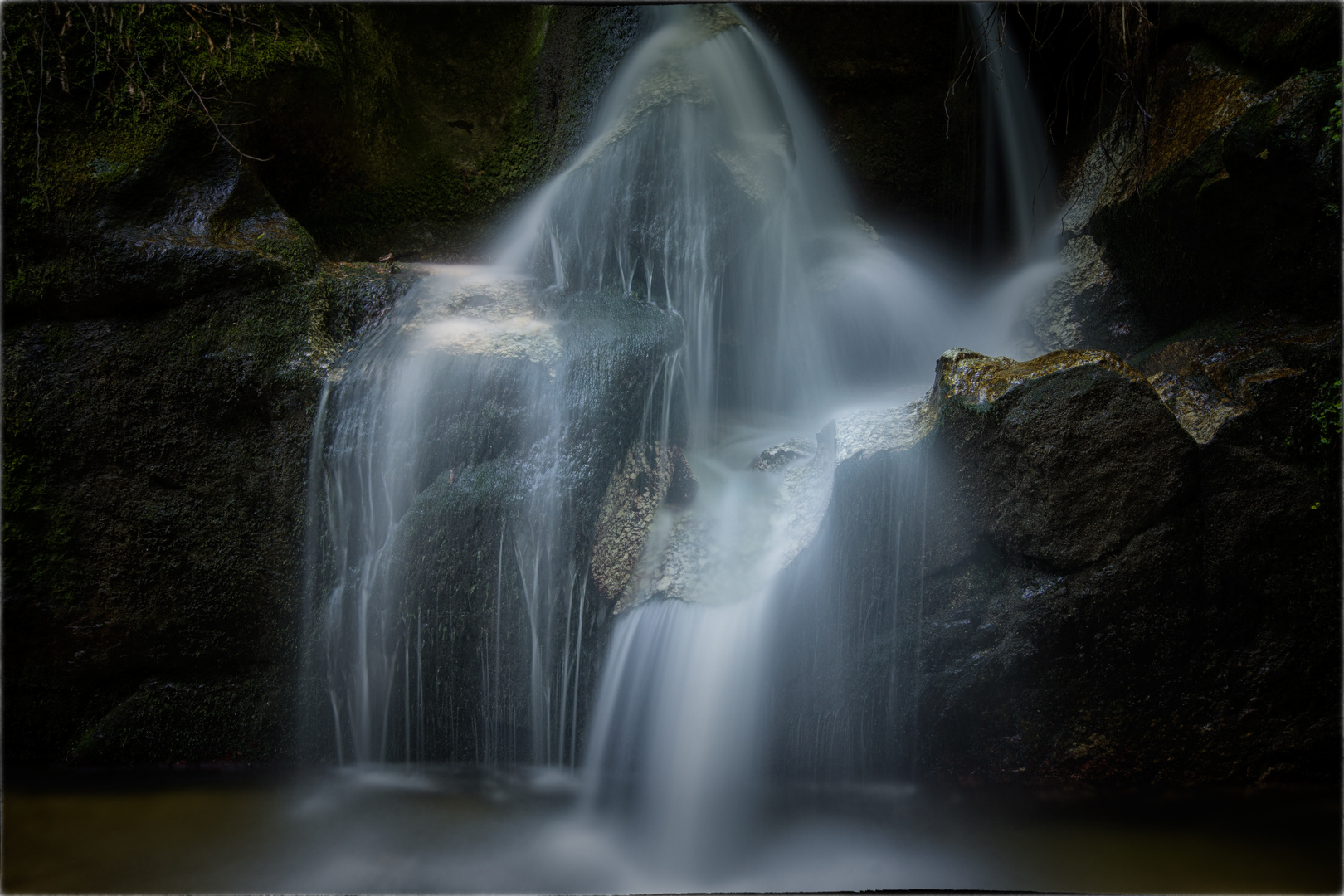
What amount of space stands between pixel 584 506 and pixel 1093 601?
2332mm

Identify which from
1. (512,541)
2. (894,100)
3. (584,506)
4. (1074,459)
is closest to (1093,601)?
(1074,459)

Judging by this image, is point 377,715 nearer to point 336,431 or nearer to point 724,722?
point 336,431

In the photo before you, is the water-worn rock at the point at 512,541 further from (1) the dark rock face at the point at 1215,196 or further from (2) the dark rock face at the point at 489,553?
(1) the dark rock face at the point at 1215,196

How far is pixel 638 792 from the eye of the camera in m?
3.11

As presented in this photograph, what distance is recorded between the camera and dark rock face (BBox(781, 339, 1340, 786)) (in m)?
3.01

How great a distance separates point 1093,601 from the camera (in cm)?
→ 303

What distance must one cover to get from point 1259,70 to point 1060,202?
5.36 ft

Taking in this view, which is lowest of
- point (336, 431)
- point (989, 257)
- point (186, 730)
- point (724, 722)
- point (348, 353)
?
point (186, 730)

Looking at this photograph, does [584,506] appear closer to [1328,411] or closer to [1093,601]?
[1093,601]

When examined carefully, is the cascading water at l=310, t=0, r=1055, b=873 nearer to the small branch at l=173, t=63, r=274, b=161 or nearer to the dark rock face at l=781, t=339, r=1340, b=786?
the dark rock face at l=781, t=339, r=1340, b=786

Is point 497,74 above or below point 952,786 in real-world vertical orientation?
above

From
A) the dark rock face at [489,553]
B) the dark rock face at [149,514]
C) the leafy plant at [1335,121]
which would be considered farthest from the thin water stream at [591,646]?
the leafy plant at [1335,121]

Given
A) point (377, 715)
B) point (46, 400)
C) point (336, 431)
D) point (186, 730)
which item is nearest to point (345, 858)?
point (377, 715)

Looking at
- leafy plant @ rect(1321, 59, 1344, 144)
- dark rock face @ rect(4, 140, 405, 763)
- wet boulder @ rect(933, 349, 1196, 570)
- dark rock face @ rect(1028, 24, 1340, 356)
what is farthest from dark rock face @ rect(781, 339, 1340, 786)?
dark rock face @ rect(4, 140, 405, 763)
